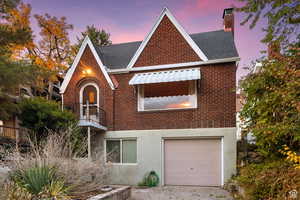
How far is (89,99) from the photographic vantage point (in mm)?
12367

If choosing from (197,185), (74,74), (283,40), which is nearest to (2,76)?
(74,74)

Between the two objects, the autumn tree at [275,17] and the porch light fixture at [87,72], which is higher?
the autumn tree at [275,17]

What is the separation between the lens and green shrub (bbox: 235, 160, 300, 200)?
17.2 feet

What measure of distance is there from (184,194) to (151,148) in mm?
3190

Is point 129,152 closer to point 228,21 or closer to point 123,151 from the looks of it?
point 123,151

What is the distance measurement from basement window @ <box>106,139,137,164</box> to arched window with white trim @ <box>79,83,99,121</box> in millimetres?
2392

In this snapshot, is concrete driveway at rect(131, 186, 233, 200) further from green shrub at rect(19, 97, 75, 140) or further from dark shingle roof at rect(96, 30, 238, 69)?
dark shingle roof at rect(96, 30, 238, 69)

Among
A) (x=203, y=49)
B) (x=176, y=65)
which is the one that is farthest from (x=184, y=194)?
(x=203, y=49)

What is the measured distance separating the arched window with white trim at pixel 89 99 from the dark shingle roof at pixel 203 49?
1.87 metres

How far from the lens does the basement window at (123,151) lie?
441 inches

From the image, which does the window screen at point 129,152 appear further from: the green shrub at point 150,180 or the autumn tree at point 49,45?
the autumn tree at point 49,45

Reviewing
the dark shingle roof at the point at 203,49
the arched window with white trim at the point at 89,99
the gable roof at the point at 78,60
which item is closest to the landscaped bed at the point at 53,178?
the arched window with white trim at the point at 89,99

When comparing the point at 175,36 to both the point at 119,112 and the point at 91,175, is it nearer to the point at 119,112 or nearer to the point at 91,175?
the point at 119,112

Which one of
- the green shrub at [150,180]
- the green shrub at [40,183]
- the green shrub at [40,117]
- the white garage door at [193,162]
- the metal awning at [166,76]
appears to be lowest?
the green shrub at [150,180]
